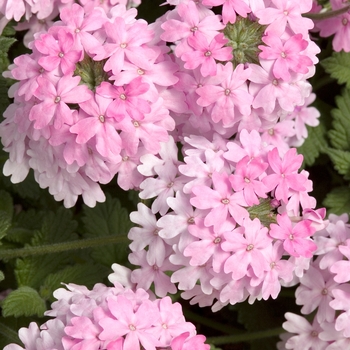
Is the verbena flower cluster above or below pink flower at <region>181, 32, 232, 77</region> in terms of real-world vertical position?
below

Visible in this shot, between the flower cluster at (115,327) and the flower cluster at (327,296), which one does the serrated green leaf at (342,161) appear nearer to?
the flower cluster at (327,296)

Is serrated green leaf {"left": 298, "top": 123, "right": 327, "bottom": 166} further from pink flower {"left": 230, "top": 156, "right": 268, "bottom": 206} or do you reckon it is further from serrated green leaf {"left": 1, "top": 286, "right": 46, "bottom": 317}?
serrated green leaf {"left": 1, "top": 286, "right": 46, "bottom": 317}

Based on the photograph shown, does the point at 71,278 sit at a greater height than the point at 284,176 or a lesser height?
lesser

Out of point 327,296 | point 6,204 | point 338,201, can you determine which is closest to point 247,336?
point 327,296

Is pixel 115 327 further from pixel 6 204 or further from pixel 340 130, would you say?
pixel 340 130

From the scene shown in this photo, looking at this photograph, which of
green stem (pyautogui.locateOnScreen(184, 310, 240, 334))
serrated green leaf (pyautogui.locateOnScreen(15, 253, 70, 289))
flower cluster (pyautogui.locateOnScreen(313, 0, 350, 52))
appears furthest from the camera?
green stem (pyautogui.locateOnScreen(184, 310, 240, 334))

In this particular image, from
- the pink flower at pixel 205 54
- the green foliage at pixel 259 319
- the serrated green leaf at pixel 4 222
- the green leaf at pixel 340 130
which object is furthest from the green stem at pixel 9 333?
the green leaf at pixel 340 130

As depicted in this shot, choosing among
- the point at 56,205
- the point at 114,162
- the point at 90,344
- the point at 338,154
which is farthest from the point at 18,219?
the point at 338,154

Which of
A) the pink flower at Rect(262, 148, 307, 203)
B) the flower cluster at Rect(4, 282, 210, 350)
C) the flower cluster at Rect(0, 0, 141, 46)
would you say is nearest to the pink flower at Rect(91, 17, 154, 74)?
the flower cluster at Rect(0, 0, 141, 46)
